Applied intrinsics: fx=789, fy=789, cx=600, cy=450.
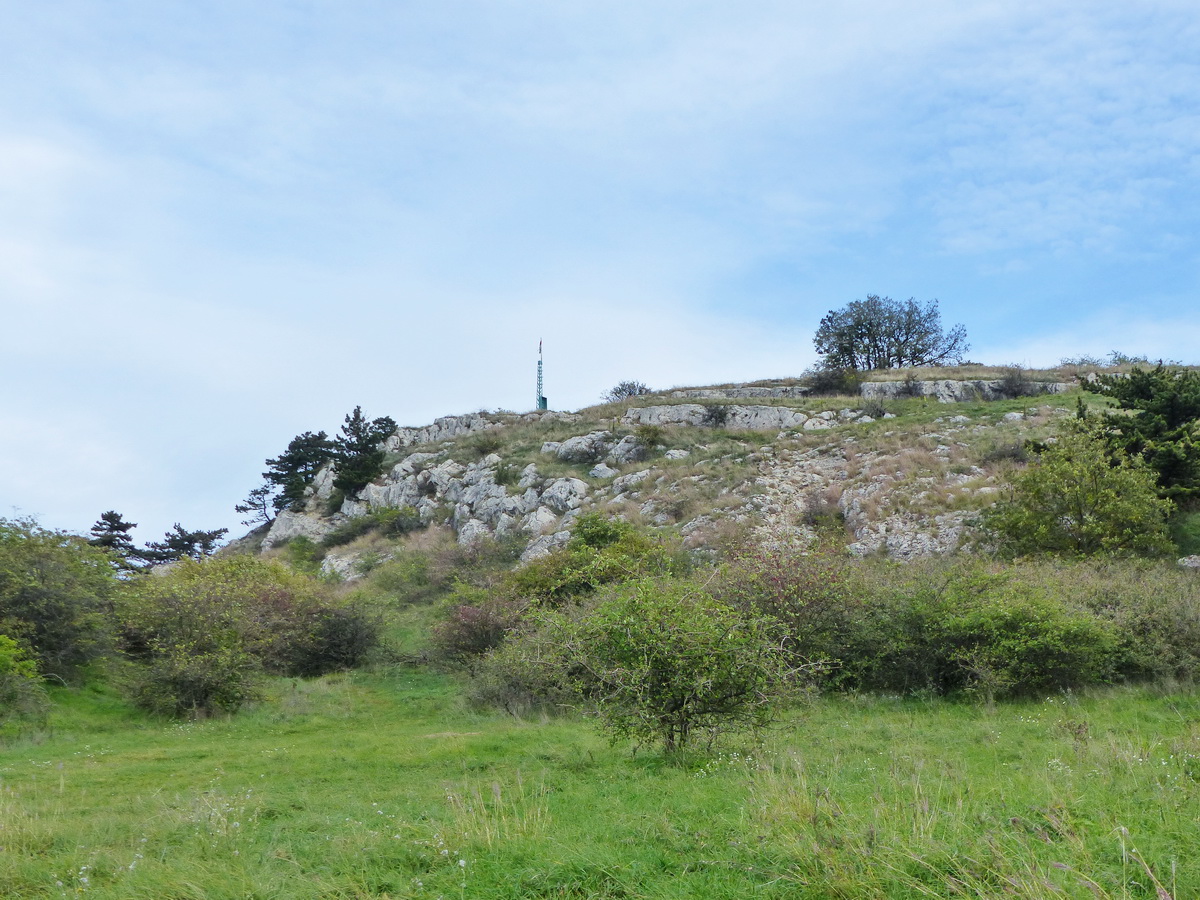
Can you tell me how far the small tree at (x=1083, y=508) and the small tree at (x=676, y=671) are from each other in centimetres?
1639

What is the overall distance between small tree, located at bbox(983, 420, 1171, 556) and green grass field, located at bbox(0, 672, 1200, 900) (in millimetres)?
10073

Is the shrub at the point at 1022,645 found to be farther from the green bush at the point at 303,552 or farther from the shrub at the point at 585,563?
the green bush at the point at 303,552

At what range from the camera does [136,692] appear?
2000 cm

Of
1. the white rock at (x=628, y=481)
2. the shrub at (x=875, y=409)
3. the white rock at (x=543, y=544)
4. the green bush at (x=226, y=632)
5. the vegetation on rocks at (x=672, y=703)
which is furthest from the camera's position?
the shrub at (x=875, y=409)

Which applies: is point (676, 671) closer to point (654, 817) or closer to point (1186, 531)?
point (654, 817)

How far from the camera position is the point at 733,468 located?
44.1m

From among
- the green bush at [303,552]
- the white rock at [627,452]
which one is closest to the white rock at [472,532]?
the green bush at [303,552]

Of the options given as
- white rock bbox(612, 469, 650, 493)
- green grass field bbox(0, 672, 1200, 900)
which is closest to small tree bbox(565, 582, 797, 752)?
green grass field bbox(0, 672, 1200, 900)

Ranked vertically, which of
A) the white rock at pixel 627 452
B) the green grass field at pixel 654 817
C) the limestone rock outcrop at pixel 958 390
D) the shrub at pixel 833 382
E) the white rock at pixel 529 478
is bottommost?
the green grass field at pixel 654 817

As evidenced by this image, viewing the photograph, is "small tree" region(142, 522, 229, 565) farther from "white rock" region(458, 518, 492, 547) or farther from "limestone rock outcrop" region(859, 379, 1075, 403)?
"limestone rock outcrop" region(859, 379, 1075, 403)

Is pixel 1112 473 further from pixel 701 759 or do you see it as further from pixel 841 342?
pixel 841 342

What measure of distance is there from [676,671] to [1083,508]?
18.4 metres

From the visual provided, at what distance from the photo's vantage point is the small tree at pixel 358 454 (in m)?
58.1

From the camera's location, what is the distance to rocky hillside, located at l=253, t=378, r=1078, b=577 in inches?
1312
